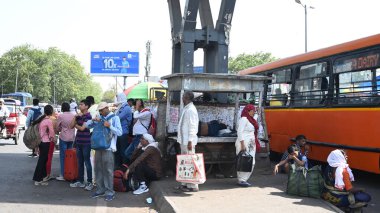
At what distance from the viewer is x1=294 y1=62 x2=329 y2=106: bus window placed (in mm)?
9430

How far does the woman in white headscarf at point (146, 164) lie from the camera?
798 cm

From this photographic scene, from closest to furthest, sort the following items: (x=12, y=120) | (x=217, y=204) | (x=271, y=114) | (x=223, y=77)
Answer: (x=217, y=204) < (x=223, y=77) < (x=271, y=114) < (x=12, y=120)

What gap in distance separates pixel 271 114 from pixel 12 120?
393 inches

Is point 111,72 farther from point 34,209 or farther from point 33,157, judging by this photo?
point 34,209

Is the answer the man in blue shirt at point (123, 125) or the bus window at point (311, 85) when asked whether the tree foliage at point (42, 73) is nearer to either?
the man in blue shirt at point (123, 125)

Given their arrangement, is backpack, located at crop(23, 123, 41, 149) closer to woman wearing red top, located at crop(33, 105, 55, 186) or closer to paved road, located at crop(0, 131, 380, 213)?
woman wearing red top, located at crop(33, 105, 55, 186)

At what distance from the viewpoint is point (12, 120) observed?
16250 millimetres

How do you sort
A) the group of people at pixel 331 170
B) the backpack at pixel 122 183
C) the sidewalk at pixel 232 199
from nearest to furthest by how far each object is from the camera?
1. the sidewalk at pixel 232 199
2. the group of people at pixel 331 170
3. the backpack at pixel 122 183

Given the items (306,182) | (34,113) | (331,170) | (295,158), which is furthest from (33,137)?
(331,170)

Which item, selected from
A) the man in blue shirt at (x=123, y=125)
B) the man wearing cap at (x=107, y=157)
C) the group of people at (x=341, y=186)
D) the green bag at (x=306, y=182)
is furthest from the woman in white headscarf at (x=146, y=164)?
the group of people at (x=341, y=186)

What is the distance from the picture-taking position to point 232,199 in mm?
6797

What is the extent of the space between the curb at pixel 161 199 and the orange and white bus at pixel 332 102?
12.2ft

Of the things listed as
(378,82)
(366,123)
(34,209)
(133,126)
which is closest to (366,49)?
(378,82)

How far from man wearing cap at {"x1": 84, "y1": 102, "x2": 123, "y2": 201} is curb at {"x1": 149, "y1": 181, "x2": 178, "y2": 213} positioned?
75cm
